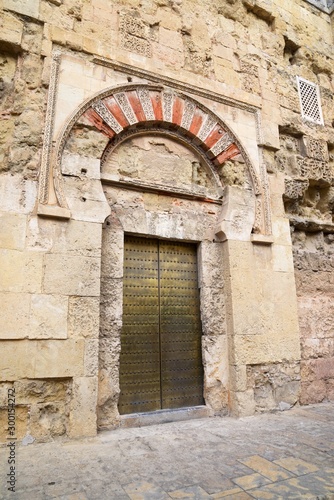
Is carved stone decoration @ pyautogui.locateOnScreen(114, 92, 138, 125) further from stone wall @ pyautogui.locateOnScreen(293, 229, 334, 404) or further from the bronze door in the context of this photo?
stone wall @ pyautogui.locateOnScreen(293, 229, 334, 404)

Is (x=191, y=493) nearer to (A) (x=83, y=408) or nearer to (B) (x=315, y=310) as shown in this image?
(A) (x=83, y=408)

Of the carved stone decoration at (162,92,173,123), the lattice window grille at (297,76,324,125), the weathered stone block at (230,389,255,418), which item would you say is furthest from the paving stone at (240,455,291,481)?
the lattice window grille at (297,76,324,125)

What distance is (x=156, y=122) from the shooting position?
4.14 m

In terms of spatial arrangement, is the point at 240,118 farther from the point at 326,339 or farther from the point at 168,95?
the point at 326,339

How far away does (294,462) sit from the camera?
2453mm

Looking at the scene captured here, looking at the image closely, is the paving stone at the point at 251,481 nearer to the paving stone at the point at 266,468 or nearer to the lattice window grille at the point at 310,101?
the paving stone at the point at 266,468

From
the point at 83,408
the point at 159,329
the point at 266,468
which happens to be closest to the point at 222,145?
the point at 159,329

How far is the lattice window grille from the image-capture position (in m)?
5.43

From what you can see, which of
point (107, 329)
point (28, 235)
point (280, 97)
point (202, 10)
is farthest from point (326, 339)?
point (202, 10)

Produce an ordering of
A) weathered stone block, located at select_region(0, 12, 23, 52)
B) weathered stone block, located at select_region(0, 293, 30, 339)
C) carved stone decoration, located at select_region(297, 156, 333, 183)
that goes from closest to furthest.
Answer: weathered stone block, located at select_region(0, 293, 30, 339), weathered stone block, located at select_region(0, 12, 23, 52), carved stone decoration, located at select_region(297, 156, 333, 183)

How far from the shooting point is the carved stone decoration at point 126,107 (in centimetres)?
391

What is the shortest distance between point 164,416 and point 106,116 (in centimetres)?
336

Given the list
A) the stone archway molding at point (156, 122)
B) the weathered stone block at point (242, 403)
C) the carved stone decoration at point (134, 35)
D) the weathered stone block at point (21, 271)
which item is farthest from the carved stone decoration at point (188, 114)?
the weathered stone block at point (242, 403)

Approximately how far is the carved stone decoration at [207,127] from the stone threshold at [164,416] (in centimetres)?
326
